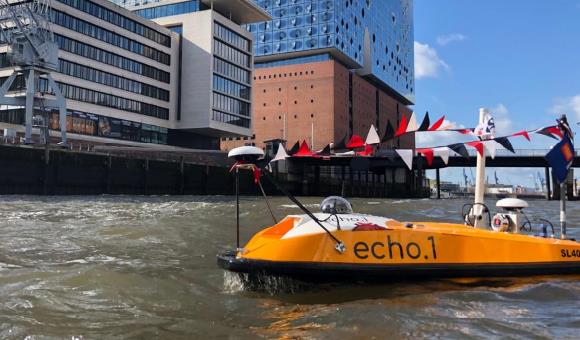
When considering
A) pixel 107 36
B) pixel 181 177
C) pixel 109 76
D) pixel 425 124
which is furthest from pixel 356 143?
pixel 107 36

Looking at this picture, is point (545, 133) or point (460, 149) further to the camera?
point (545, 133)

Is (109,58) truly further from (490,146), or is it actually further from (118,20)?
(490,146)

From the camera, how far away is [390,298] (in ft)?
24.7

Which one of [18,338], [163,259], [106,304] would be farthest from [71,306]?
[163,259]

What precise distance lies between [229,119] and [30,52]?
105 feet

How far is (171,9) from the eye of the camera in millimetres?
75438

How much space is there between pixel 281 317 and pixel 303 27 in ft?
306

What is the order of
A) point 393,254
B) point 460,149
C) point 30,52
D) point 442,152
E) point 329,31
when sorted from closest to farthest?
1. point 393,254
2. point 460,149
3. point 442,152
4. point 30,52
5. point 329,31

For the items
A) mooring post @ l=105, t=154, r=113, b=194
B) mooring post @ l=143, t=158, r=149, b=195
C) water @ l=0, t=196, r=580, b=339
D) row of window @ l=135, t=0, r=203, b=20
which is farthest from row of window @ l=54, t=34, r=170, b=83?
water @ l=0, t=196, r=580, b=339

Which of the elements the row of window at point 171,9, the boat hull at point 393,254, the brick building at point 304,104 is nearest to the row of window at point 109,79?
the row of window at point 171,9

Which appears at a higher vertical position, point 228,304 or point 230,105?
point 230,105

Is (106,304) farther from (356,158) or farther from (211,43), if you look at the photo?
(211,43)

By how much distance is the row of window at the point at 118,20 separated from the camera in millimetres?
58625

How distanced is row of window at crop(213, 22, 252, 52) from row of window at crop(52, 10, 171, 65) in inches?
313
